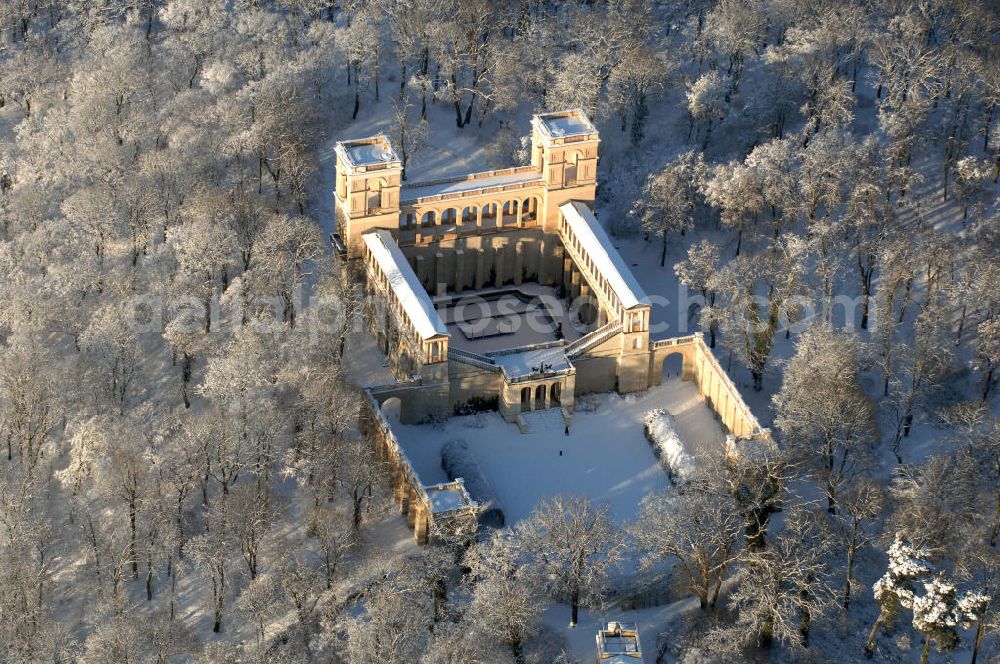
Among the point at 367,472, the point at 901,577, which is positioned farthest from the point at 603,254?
the point at 901,577

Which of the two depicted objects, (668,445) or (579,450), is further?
(579,450)

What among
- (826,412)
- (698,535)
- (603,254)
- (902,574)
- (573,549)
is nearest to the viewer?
(902,574)

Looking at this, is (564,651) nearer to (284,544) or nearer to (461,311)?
(284,544)

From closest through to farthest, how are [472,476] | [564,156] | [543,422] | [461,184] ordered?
[472,476] → [543,422] → [564,156] → [461,184]

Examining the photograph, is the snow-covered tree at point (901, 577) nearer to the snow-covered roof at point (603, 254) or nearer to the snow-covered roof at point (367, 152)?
the snow-covered roof at point (603, 254)

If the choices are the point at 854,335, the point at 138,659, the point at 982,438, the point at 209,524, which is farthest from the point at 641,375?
the point at 138,659

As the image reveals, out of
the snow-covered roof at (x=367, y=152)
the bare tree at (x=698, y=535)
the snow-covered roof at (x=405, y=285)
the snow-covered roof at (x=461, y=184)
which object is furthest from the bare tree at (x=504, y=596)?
the snow-covered roof at (x=461, y=184)

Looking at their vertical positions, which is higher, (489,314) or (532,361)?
(532,361)

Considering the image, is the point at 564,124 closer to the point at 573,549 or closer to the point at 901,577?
the point at 573,549
